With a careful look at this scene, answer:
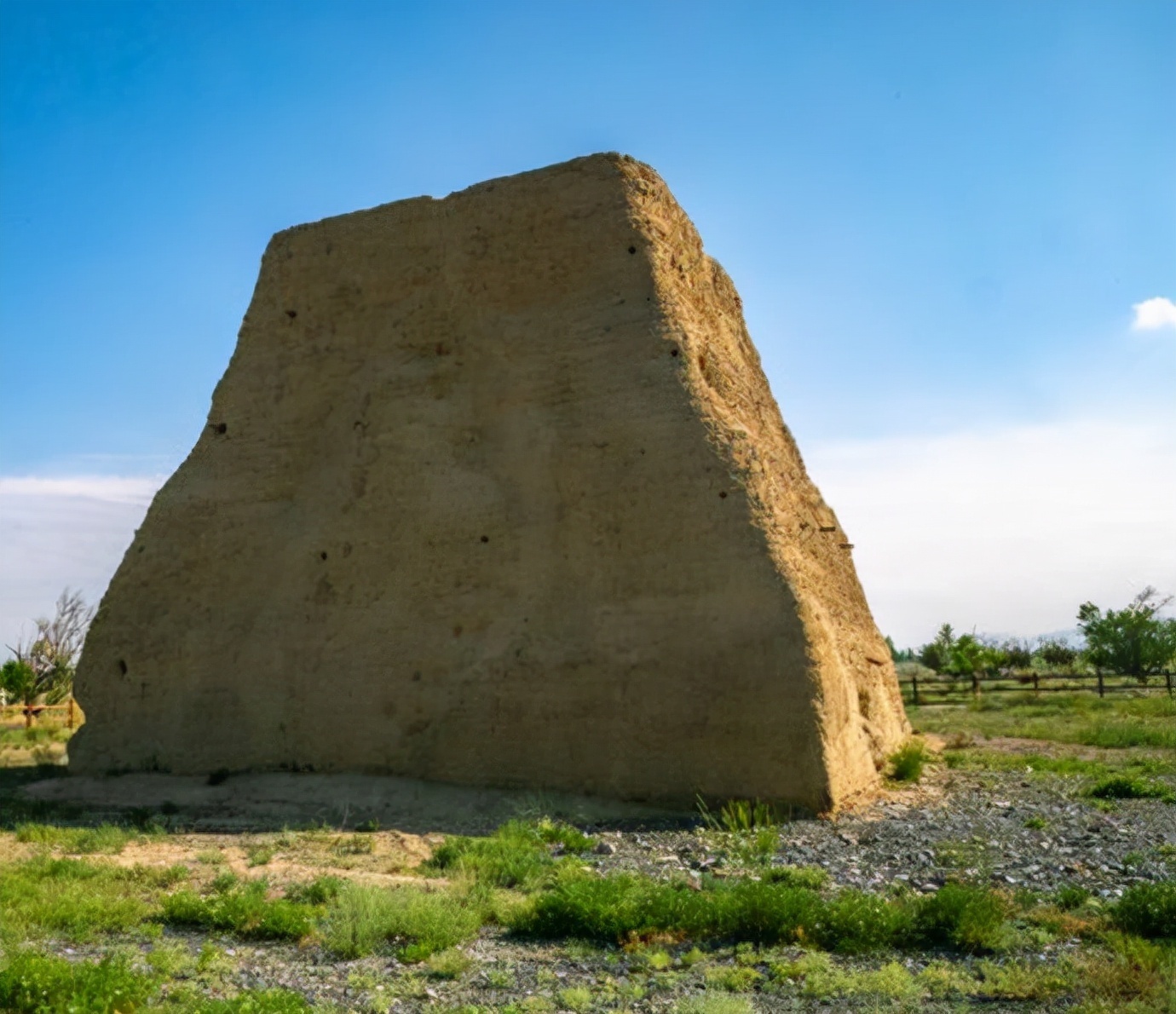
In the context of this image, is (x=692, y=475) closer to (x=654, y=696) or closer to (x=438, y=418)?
(x=654, y=696)

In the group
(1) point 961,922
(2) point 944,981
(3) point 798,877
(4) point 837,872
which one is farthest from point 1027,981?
(4) point 837,872

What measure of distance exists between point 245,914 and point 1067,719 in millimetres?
16334

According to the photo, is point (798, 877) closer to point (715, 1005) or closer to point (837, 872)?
→ point (837, 872)

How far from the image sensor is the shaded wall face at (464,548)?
9.91 meters

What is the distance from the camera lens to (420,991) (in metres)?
5.20

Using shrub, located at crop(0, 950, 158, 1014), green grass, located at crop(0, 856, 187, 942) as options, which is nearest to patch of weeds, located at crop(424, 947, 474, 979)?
shrub, located at crop(0, 950, 158, 1014)

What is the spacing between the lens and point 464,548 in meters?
Result: 11.3

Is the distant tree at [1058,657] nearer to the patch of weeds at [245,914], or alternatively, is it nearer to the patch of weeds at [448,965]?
the patch of weeds at [245,914]

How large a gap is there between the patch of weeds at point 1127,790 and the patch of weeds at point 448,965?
725 centimetres

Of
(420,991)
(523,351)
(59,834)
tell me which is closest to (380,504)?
(523,351)

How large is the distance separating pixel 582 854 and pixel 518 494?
4107 mm

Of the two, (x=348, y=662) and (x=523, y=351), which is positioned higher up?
(x=523, y=351)

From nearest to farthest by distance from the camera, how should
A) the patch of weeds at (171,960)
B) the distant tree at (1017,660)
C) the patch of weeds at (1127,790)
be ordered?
the patch of weeds at (171,960), the patch of weeds at (1127,790), the distant tree at (1017,660)

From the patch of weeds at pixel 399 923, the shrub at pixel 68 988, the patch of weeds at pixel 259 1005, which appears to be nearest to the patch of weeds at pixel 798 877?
the patch of weeds at pixel 399 923
